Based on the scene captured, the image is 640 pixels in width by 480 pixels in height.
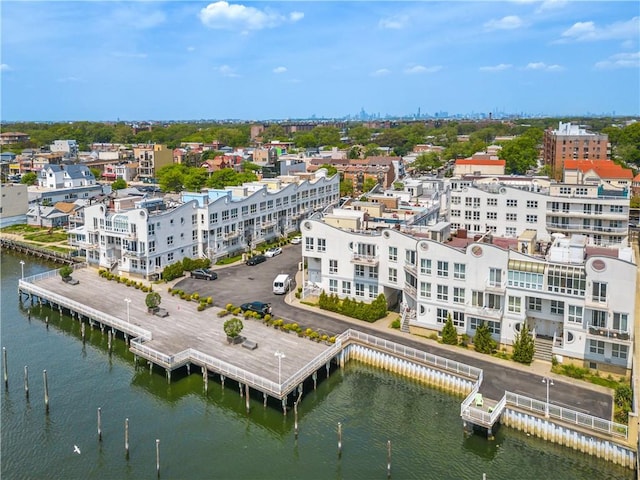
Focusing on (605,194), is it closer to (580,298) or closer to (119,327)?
(580,298)

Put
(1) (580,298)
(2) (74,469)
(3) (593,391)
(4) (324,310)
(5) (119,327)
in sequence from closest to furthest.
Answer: (2) (74,469) < (3) (593,391) < (1) (580,298) < (5) (119,327) < (4) (324,310)

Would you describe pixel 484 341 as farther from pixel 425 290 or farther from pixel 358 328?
pixel 358 328

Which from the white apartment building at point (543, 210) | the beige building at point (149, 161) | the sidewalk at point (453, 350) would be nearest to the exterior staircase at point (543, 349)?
the sidewalk at point (453, 350)

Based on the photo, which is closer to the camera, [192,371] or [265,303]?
[192,371]

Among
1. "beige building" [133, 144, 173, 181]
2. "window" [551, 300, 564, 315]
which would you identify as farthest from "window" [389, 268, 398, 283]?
"beige building" [133, 144, 173, 181]

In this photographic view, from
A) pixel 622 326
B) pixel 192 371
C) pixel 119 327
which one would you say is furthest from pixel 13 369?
pixel 622 326

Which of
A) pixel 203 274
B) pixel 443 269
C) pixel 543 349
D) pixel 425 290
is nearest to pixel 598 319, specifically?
pixel 543 349

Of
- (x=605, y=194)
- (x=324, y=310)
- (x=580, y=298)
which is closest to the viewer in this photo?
(x=580, y=298)
